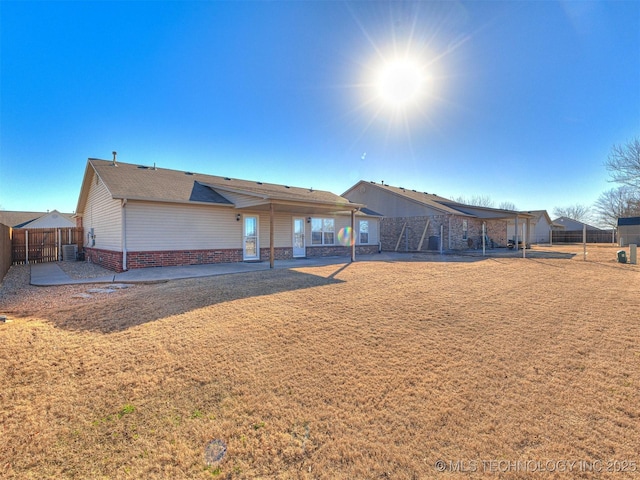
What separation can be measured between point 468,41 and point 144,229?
45.2ft

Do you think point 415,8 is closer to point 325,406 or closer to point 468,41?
point 468,41

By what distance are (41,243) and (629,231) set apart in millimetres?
44341

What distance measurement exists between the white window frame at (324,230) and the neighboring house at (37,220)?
3198cm

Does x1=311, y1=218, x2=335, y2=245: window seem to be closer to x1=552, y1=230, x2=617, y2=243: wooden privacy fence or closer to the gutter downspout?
the gutter downspout

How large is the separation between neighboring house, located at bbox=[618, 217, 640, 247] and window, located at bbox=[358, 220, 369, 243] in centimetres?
2498

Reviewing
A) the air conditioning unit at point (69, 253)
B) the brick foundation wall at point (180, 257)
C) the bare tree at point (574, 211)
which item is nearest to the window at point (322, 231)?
the brick foundation wall at point (180, 257)

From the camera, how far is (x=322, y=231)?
16594mm

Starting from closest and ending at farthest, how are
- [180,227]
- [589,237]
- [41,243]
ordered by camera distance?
[180,227], [41,243], [589,237]

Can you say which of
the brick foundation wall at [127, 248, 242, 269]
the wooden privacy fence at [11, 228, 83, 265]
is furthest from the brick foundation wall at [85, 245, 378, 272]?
the wooden privacy fence at [11, 228, 83, 265]

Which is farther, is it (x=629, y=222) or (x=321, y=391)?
(x=629, y=222)

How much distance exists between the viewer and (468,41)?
10102 mm

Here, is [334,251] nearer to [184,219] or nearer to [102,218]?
[184,219]

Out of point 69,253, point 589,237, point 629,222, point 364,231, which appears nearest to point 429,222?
point 364,231

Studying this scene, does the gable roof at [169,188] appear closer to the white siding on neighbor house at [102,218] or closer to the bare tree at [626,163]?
the white siding on neighbor house at [102,218]
